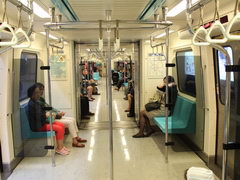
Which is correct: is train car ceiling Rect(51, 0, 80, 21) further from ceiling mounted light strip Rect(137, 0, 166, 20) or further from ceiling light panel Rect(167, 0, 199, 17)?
ceiling light panel Rect(167, 0, 199, 17)

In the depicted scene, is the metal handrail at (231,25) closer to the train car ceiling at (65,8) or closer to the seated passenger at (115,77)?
the train car ceiling at (65,8)

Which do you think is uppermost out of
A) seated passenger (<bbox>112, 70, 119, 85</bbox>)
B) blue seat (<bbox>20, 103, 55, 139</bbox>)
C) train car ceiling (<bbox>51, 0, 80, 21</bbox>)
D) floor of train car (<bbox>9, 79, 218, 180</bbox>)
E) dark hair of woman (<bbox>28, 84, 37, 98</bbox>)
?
train car ceiling (<bbox>51, 0, 80, 21</bbox>)

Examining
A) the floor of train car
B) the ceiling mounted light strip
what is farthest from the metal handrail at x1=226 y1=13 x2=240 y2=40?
the floor of train car

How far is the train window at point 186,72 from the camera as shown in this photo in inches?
162

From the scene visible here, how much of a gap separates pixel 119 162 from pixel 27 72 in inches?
88.4

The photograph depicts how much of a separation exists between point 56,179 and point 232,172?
239 centimetres

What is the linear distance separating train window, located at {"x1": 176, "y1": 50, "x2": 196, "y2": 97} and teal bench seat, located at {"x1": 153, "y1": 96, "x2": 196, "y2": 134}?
227mm

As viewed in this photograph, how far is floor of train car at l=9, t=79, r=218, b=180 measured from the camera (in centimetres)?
329

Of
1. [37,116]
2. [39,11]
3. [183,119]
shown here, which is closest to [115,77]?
[183,119]

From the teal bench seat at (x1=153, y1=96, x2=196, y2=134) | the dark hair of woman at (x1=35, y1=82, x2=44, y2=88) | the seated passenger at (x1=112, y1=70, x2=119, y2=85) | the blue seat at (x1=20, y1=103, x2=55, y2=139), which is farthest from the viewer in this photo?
the seated passenger at (x1=112, y1=70, x2=119, y2=85)

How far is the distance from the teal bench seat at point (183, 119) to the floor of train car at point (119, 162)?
0.44 metres

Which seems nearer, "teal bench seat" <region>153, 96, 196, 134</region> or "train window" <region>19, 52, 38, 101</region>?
"train window" <region>19, 52, 38, 101</region>

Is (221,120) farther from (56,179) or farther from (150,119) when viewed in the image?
(56,179)

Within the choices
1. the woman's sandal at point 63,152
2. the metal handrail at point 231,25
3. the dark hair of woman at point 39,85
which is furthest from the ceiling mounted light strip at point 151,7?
the woman's sandal at point 63,152
